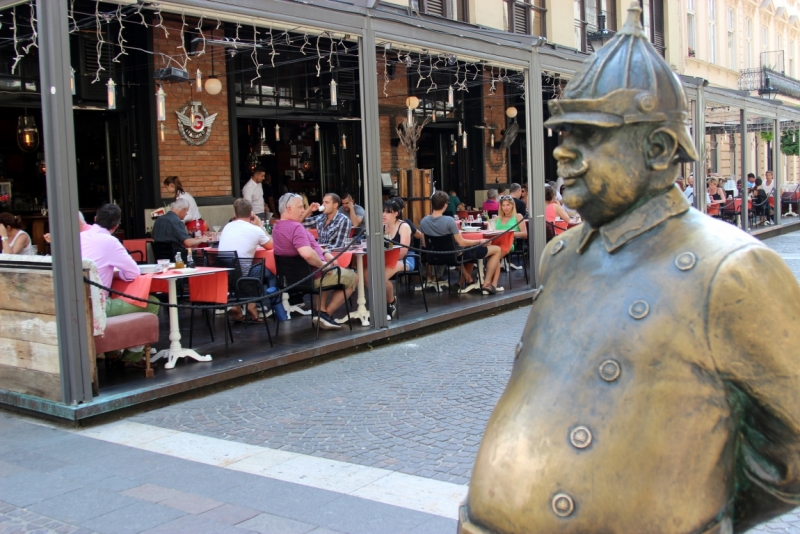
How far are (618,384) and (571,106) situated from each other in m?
0.54

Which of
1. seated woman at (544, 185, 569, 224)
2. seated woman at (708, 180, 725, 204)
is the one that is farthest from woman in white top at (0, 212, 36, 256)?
seated woman at (708, 180, 725, 204)

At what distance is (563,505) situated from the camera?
1.53m

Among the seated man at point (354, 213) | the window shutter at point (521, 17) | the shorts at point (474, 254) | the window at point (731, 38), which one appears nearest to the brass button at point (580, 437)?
the shorts at point (474, 254)

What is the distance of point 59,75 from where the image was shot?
230 inches

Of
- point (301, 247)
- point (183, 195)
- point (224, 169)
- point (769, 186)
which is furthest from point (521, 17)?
point (301, 247)

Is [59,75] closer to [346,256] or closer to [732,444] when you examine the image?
[346,256]

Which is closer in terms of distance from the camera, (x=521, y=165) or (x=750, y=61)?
(x=521, y=165)

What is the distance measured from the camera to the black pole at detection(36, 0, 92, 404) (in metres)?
5.82

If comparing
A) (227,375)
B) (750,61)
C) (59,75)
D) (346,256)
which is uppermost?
(750,61)

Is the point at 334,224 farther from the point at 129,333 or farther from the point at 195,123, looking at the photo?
the point at 195,123

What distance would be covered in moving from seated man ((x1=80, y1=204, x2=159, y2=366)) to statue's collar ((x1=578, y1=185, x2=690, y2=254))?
582cm

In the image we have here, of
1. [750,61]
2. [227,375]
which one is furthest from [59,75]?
[750,61]

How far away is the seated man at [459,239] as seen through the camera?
10773mm

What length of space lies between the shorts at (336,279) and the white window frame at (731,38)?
29.7 m
